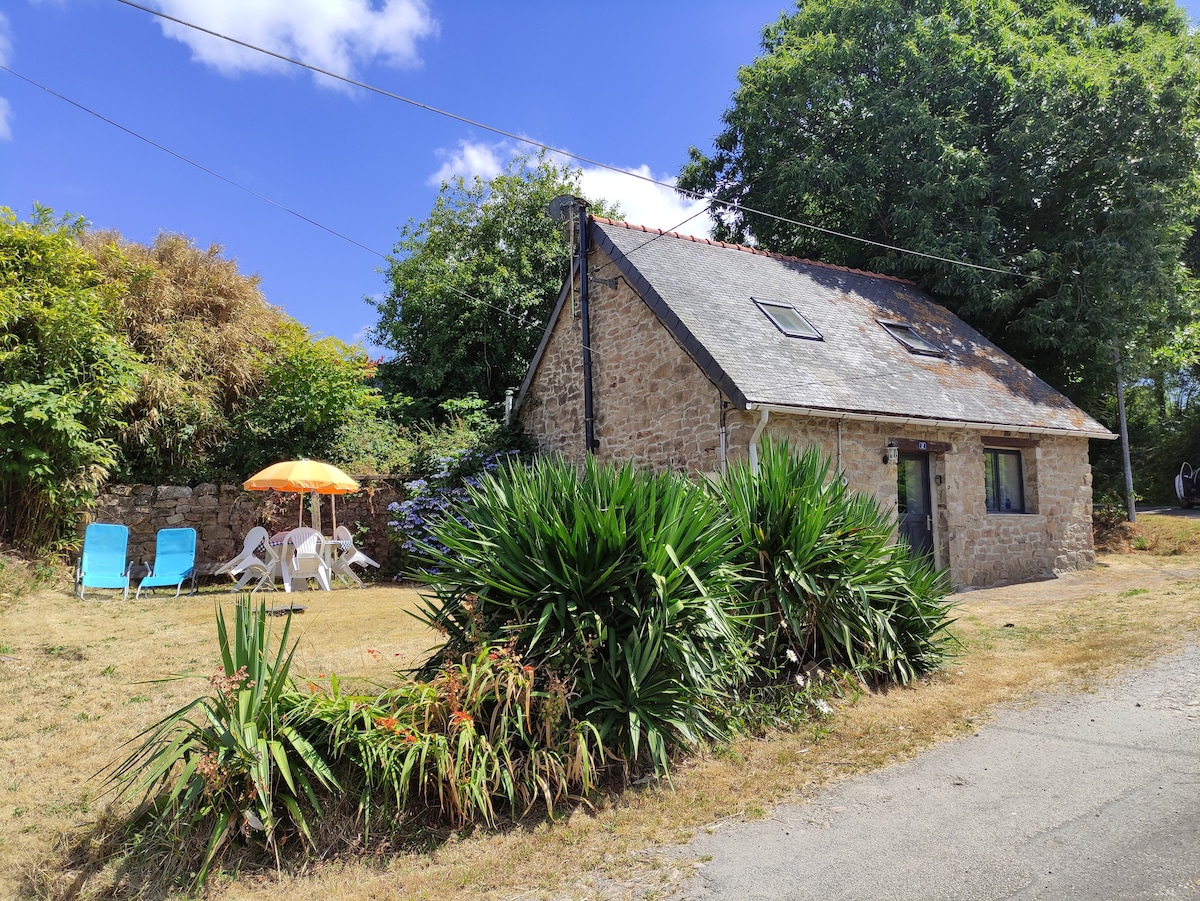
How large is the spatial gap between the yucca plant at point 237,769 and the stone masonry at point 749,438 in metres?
7.04

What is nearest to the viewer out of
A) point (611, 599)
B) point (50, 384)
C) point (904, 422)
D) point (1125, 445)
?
→ point (611, 599)

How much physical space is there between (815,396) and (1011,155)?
1032cm

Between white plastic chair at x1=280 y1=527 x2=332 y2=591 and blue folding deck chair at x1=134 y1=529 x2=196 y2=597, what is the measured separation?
A: 4.72 feet

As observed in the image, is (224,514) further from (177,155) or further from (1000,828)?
(1000,828)

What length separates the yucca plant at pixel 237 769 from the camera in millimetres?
3658

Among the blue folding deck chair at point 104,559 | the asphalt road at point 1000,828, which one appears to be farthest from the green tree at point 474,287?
the asphalt road at point 1000,828

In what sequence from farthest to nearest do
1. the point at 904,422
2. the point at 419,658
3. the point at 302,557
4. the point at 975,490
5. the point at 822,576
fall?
the point at 975,490
the point at 302,557
the point at 904,422
the point at 419,658
the point at 822,576

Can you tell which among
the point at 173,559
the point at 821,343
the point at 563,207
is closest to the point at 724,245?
the point at 563,207

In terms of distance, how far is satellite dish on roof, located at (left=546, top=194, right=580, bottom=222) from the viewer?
1316 cm

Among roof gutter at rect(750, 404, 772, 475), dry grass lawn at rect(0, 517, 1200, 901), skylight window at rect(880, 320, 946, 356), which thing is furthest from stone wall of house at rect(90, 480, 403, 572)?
skylight window at rect(880, 320, 946, 356)

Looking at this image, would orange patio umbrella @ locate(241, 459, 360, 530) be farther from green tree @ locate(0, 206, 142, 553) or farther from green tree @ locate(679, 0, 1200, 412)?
green tree @ locate(679, 0, 1200, 412)

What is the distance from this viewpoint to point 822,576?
600cm

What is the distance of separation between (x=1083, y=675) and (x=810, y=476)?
2815 mm

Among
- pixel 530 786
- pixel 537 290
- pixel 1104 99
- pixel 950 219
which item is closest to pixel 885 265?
pixel 950 219
